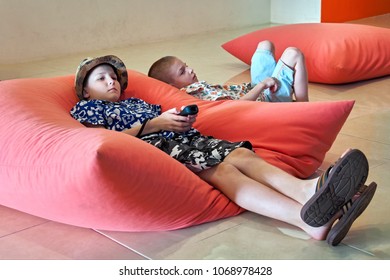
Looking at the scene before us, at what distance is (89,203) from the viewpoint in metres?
1.95

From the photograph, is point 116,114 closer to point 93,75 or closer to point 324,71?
point 93,75

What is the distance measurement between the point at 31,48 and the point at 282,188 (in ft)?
12.7

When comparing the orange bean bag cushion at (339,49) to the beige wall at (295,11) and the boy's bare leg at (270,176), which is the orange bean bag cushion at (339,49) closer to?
the boy's bare leg at (270,176)

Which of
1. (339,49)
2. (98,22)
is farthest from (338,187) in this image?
(98,22)

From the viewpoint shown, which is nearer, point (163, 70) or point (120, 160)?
point (120, 160)

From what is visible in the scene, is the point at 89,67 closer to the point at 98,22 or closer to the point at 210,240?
the point at 210,240

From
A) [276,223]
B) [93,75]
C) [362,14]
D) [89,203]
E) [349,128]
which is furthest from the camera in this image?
[362,14]

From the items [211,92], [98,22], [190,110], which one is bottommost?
[98,22]

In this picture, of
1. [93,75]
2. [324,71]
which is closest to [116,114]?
[93,75]

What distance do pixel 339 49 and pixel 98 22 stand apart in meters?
2.62

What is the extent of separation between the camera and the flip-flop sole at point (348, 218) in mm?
1851

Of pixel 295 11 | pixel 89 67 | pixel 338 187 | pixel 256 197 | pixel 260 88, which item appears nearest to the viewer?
pixel 338 187

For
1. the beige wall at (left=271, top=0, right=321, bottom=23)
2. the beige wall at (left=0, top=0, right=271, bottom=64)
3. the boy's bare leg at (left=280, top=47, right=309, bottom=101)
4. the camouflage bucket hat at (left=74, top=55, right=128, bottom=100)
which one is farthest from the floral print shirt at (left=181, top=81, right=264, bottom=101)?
the beige wall at (left=271, top=0, right=321, bottom=23)

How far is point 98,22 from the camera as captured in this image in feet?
19.3
